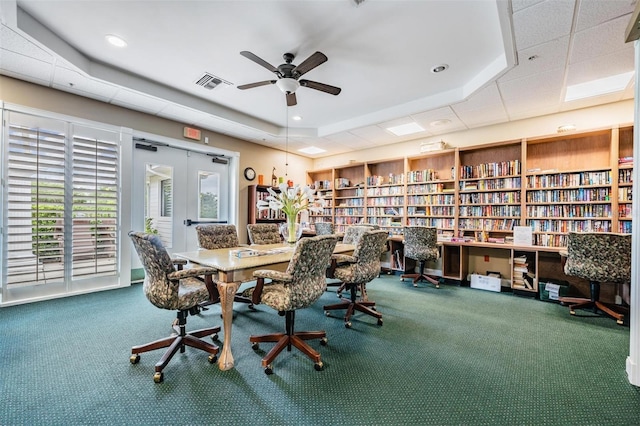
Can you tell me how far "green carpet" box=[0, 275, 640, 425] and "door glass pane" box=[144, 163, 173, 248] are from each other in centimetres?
177

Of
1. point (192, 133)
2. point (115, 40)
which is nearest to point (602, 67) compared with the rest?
point (115, 40)

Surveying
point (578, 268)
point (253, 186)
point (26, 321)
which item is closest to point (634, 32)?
point (578, 268)

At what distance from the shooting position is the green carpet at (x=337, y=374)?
1581 mm

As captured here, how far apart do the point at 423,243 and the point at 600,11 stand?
3.22 m

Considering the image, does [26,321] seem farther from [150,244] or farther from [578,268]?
[578,268]

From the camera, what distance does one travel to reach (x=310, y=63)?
250 cm

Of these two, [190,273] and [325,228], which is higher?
[325,228]

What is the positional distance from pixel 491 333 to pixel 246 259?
2.53 metres

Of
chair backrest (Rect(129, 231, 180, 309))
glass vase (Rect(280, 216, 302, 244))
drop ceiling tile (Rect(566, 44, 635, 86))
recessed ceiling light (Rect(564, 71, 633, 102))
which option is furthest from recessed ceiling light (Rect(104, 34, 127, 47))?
recessed ceiling light (Rect(564, 71, 633, 102))

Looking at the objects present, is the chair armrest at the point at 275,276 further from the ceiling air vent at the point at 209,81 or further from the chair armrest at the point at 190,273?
the ceiling air vent at the point at 209,81

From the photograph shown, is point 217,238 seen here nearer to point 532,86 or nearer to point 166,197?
point 166,197

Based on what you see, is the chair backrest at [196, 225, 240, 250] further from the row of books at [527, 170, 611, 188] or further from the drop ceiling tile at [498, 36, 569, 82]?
the row of books at [527, 170, 611, 188]

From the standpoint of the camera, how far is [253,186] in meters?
5.73

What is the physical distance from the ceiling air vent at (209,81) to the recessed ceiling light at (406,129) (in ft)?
9.71
